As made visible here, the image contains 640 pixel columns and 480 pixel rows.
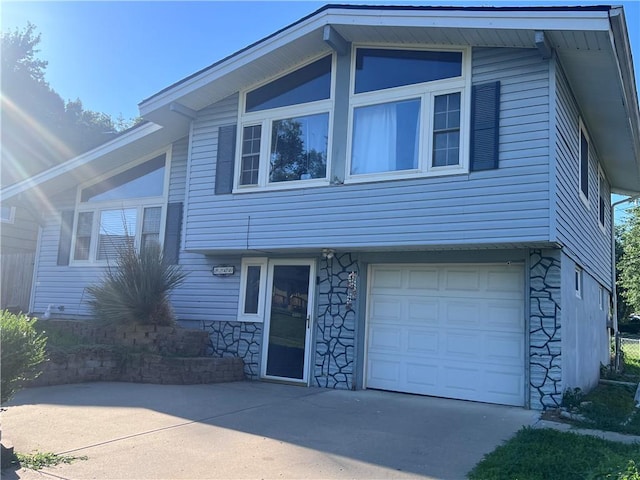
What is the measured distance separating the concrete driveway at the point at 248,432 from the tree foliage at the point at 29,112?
24.9m

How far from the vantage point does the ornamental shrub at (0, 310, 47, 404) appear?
16.8ft

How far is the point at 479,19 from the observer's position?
7781 mm

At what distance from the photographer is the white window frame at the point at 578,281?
9.64m

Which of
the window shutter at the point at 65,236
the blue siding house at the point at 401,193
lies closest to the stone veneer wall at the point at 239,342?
the blue siding house at the point at 401,193

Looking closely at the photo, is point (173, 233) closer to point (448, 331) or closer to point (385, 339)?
point (385, 339)

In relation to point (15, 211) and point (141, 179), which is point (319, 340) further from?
point (15, 211)

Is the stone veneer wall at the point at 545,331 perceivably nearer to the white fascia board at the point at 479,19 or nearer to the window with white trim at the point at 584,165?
the window with white trim at the point at 584,165

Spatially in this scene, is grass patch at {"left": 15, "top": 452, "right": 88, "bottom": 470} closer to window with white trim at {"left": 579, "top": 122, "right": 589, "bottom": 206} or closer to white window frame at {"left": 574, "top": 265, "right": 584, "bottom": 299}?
white window frame at {"left": 574, "top": 265, "right": 584, "bottom": 299}

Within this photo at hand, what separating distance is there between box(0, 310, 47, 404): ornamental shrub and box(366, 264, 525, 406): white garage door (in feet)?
18.6

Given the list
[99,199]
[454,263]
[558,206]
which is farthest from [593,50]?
[99,199]

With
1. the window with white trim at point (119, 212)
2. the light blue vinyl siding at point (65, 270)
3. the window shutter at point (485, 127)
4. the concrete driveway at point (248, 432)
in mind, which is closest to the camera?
the concrete driveway at point (248, 432)

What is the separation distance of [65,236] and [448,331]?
9785 mm

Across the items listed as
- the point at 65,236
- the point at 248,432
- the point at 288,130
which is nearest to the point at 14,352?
the point at 248,432

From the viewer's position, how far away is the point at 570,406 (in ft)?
25.0
